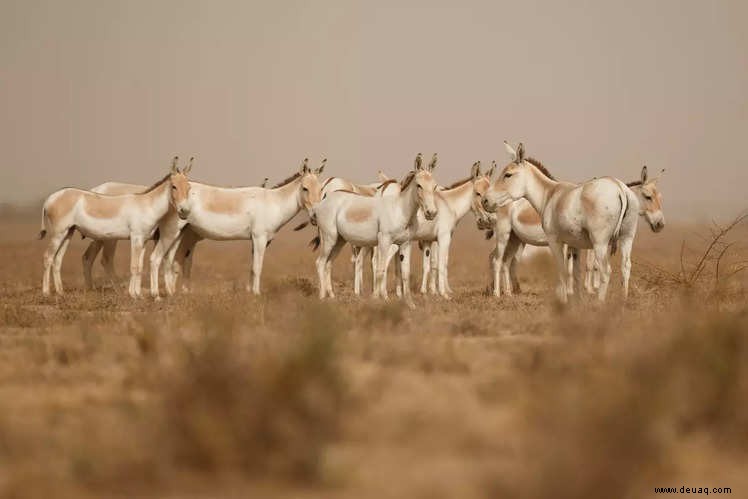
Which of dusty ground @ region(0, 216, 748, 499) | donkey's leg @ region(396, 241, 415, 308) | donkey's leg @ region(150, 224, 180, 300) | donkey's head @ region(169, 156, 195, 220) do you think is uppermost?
donkey's head @ region(169, 156, 195, 220)

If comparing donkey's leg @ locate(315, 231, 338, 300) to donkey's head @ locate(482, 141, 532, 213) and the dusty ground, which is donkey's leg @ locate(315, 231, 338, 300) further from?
the dusty ground

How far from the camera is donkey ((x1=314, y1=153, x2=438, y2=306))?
16438 mm

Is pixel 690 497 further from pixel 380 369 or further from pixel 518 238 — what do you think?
pixel 518 238

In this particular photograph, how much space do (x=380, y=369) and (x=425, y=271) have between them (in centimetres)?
Result: 1244

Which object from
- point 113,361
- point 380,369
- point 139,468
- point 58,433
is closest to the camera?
point 139,468

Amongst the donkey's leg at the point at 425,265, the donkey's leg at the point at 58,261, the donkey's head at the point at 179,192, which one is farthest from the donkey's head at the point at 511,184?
the donkey's leg at the point at 58,261

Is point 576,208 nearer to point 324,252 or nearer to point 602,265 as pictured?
point 602,265

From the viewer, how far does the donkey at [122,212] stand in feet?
61.4

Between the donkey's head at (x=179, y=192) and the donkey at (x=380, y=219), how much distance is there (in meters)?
2.74

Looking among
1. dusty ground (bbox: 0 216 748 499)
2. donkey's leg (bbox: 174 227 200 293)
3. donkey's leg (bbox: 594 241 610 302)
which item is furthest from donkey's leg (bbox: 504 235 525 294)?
dusty ground (bbox: 0 216 748 499)

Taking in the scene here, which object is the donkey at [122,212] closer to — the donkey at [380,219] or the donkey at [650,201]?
the donkey at [380,219]

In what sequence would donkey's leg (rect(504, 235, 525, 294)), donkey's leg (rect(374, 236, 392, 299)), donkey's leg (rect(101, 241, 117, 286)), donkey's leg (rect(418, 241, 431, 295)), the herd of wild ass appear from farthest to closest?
donkey's leg (rect(101, 241, 117, 286))
donkey's leg (rect(504, 235, 525, 294))
donkey's leg (rect(418, 241, 431, 295))
donkey's leg (rect(374, 236, 392, 299))
the herd of wild ass

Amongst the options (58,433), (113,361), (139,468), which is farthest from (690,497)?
(113,361)

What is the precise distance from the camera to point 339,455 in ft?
19.3
